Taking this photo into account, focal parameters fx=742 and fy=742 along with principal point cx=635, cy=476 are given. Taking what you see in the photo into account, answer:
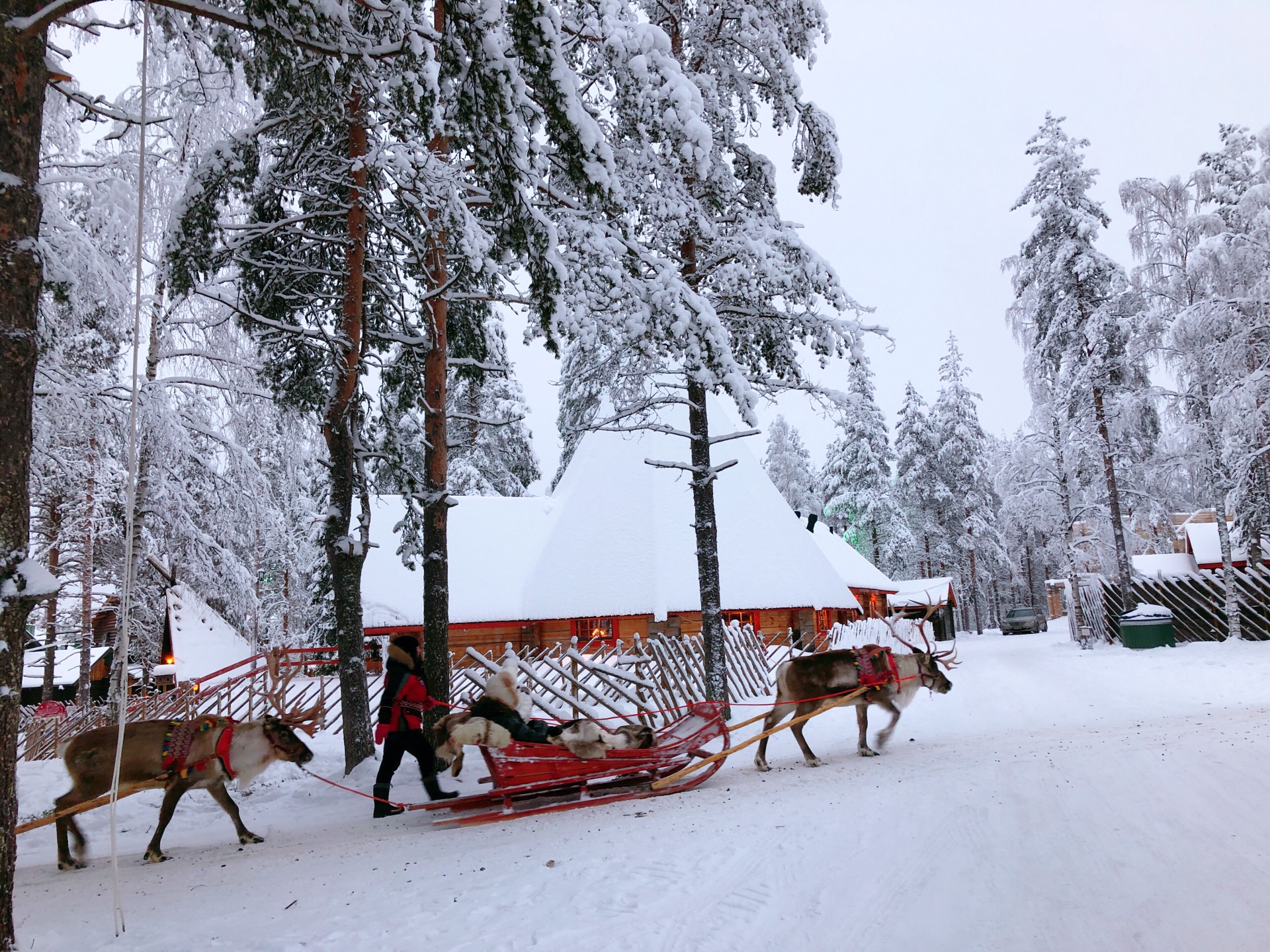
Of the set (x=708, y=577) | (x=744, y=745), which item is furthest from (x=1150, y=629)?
(x=744, y=745)

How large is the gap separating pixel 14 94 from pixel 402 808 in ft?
20.8

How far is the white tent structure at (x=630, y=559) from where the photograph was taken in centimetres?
1795

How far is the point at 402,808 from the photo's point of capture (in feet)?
23.9

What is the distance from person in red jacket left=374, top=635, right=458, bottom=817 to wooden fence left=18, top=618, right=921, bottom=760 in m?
1.72

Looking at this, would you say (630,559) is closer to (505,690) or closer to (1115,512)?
(505,690)

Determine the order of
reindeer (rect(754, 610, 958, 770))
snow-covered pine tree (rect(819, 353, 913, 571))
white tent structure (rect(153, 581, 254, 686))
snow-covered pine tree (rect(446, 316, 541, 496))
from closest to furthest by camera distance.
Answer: reindeer (rect(754, 610, 958, 770))
white tent structure (rect(153, 581, 254, 686))
snow-covered pine tree (rect(446, 316, 541, 496))
snow-covered pine tree (rect(819, 353, 913, 571))

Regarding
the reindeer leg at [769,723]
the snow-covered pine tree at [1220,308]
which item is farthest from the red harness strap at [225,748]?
the snow-covered pine tree at [1220,308]

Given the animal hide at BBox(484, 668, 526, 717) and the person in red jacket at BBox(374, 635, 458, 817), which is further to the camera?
the person in red jacket at BBox(374, 635, 458, 817)

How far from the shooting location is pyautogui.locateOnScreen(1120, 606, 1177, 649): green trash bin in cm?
1902

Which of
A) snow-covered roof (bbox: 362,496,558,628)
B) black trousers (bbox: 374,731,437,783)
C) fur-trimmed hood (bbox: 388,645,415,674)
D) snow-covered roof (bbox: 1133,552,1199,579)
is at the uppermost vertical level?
snow-covered roof (bbox: 362,496,558,628)

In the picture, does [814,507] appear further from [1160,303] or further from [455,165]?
[455,165]

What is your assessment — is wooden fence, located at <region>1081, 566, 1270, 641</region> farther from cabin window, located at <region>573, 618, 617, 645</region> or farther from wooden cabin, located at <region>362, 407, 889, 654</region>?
cabin window, located at <region>573, 618, 617, 645</region>

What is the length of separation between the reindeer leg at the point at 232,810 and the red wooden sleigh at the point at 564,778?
1.31m

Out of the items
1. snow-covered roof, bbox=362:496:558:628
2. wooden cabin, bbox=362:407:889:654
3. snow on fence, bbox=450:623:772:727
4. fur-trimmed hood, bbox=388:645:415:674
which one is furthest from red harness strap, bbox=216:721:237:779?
snow-covered roof, bbox=362:496:558:628
